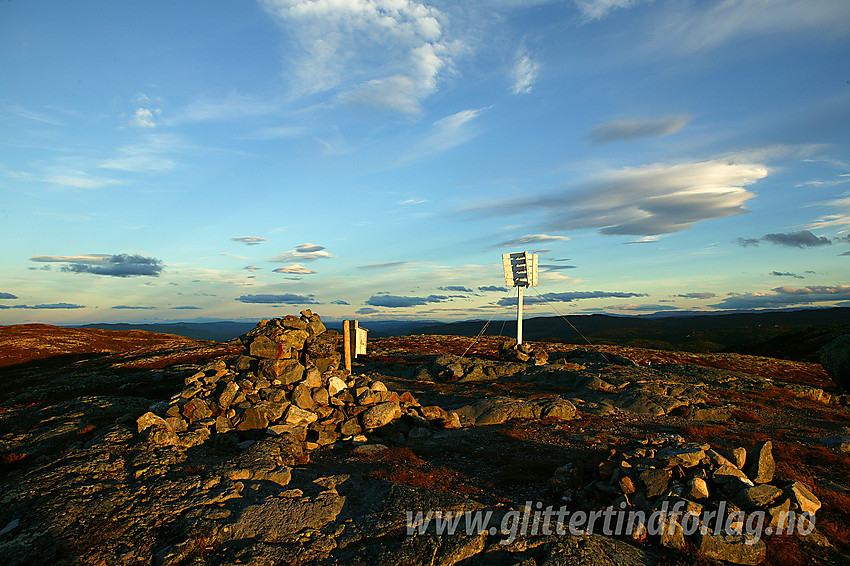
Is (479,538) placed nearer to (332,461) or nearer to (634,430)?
(332,461)

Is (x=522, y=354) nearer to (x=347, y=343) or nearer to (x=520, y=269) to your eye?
(x=520, y=269)

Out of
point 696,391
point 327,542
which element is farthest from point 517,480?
point 696,391

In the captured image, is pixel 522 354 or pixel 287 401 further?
pixel 522 354

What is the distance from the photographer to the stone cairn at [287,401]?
17.0 meters

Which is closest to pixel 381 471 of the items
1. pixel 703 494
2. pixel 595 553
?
pixel 595 553

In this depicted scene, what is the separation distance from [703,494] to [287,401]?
1565 centimetres

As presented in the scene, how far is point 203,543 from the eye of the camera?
8781mm

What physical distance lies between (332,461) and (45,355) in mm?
74972

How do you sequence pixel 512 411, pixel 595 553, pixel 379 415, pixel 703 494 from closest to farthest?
pixel 595 553 → pixel 703 494 → pixel 379 415 → pixel 512 411

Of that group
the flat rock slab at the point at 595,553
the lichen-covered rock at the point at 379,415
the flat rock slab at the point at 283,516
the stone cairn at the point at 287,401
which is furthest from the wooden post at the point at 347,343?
the flat rock slab at the point at 595,553

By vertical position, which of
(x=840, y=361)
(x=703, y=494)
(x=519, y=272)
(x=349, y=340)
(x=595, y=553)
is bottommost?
(x=595, y=553)

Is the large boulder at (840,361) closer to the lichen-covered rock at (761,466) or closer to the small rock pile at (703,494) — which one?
the lichen-covered rock at (761,466)

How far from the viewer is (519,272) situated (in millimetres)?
43531

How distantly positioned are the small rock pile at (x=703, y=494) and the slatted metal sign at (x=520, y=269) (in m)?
31.5
